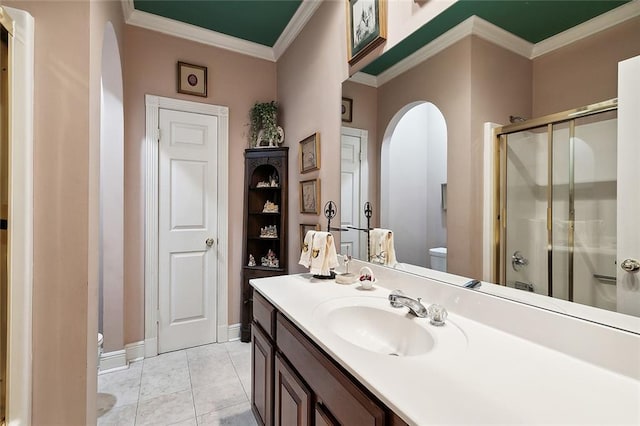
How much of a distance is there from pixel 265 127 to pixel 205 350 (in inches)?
81.3

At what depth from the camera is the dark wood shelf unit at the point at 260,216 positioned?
8.71 ft

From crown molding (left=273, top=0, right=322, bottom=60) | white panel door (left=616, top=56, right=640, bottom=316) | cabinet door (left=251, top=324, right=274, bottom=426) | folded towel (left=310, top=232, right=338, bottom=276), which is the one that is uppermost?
crown molding (left=273, top=0, right=322, bottom=60)

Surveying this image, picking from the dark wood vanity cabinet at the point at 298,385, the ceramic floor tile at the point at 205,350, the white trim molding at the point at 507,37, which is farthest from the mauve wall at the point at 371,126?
the ceramic floor tile at the point at 205,350

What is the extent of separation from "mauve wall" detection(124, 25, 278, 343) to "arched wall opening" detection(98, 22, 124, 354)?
0.26 ft

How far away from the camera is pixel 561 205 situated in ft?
2.76

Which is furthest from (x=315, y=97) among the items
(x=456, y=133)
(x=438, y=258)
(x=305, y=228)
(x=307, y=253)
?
(x=438, y=258)

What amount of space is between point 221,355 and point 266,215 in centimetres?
128

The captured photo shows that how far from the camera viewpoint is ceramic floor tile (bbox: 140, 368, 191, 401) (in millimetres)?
1989

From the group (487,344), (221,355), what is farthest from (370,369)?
(221,355)

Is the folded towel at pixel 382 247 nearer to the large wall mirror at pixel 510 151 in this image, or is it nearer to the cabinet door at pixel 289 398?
the large wall mirror at pixel 510 151

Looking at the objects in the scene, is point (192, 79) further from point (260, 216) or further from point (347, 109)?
point (347, 109)

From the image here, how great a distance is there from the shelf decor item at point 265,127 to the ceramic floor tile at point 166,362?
1.94m

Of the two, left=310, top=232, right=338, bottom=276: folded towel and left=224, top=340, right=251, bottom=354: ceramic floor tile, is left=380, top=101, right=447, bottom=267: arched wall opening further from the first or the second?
left=224, top=340, right=251, bottom=354: ceramic floor tile

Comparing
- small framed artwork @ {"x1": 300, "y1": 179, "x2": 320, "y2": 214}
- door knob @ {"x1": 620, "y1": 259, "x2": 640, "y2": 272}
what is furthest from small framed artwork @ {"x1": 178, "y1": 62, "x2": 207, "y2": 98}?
door knob @ {"x1": 620, "y1": 259, "x2": 640, "y2": 272}
